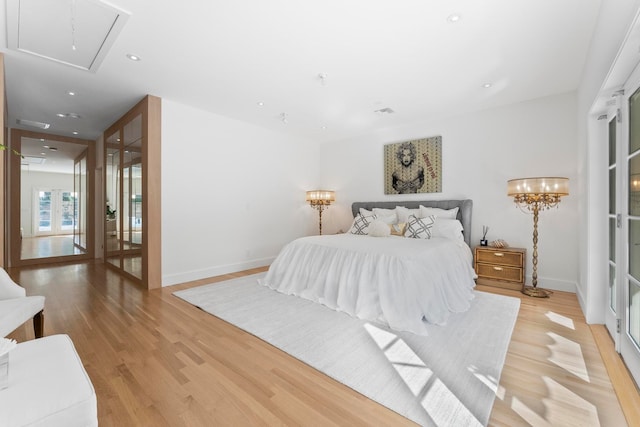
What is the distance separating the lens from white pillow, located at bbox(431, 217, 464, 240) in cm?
386

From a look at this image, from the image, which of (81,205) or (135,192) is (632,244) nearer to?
(135,192)

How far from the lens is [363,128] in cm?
507

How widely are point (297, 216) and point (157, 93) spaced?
3.20 meters

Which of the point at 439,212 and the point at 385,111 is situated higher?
the point at 385,111

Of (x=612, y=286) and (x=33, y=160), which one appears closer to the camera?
(x=612, y=286)

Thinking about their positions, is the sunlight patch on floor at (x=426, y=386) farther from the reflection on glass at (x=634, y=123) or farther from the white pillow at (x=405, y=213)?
the white pillow at (x=405, y=213)

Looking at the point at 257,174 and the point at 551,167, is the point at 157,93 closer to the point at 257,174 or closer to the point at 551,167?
the point at 257,174

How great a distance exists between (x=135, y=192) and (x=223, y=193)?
1228mm

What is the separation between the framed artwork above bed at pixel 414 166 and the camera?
453 centimetres

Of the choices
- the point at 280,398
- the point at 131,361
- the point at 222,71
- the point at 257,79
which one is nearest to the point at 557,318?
the point at 280,398

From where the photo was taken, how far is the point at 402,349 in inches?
82.8

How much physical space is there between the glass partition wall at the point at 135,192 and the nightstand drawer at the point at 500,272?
4463 millimetres

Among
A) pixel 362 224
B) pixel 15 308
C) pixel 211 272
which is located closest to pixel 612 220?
pixel 362 224

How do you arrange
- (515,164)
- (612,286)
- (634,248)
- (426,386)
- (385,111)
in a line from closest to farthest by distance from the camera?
(426,386)
(634,248)
(612,286)
(515,164)
(385,111)
